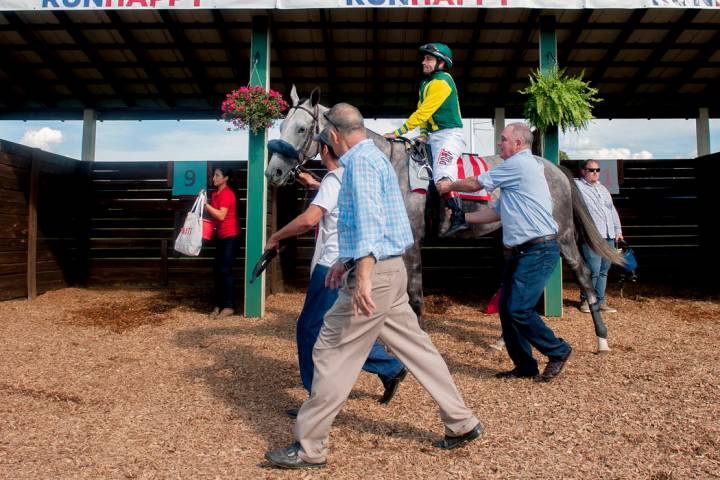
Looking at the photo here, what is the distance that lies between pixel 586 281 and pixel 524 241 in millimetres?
1744

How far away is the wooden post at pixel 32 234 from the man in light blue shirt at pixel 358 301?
298 inches

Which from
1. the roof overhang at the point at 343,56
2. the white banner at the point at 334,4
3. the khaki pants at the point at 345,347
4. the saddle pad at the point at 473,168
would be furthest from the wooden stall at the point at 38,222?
the khaki pants at the point at 345,347

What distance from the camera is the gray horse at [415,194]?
5078 mm

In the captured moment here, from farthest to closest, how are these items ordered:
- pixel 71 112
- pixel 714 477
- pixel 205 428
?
pixel 71 112, pixel 205 428, pixel 714 477

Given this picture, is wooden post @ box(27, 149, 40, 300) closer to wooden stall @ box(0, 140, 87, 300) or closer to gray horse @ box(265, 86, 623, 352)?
wooden stall @ box(0, 140, 87, 300)

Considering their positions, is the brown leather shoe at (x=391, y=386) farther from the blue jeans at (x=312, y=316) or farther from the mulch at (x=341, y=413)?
the blue jeans at (x=312, y=316)

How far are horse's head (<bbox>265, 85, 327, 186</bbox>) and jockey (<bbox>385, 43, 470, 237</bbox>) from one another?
792 mm

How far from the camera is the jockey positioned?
5074mm

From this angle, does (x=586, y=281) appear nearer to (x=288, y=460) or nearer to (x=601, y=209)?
(x=601, y=209)

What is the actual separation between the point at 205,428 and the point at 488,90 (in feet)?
32.5

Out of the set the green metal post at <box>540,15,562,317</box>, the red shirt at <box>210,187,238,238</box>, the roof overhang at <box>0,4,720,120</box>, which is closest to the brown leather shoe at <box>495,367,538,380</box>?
the green metal post at <box>540,15,562,317</box>

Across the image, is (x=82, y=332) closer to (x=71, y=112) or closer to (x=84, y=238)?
(x=84, y=238)

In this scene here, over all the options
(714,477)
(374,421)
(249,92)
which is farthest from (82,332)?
(714,477)

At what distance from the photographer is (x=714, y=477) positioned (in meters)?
2.69
